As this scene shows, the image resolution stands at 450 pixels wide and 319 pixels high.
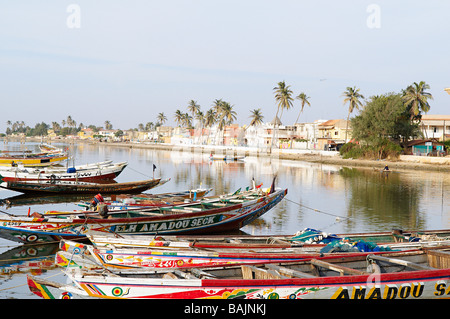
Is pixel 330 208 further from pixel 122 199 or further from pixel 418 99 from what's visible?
pixel 418 99

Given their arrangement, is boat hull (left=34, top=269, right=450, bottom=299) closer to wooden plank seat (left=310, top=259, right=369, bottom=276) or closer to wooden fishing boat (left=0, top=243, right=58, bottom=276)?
wooden plank seat (left=310, top=259, right=369, bottom=276)

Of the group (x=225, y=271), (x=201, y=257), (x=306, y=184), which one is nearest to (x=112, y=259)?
(x=201, y=257)

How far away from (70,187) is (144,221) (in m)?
→ 15.8

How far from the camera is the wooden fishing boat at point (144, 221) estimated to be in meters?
15.1

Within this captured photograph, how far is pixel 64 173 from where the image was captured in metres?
33.0

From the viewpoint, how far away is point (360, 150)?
70.2 meters

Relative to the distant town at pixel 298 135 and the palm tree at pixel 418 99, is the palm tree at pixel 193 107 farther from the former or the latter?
the palm tree at pixel 418 99

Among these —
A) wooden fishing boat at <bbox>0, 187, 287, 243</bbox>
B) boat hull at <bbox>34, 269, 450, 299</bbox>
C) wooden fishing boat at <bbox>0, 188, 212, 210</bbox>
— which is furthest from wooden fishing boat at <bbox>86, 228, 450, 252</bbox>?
wooden fishing boat at <bbox>0, 188, 212, 210</bbox>

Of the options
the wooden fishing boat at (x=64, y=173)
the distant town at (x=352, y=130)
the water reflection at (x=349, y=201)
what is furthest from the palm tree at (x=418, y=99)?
the wooden fishing boat at (x=64, y=173)

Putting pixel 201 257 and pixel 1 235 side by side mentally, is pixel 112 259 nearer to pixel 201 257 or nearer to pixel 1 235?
pixel 201 257

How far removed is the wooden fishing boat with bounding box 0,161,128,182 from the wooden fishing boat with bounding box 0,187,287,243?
14098 millimetres

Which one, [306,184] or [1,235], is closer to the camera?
[1,235]

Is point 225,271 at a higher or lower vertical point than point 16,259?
higher
